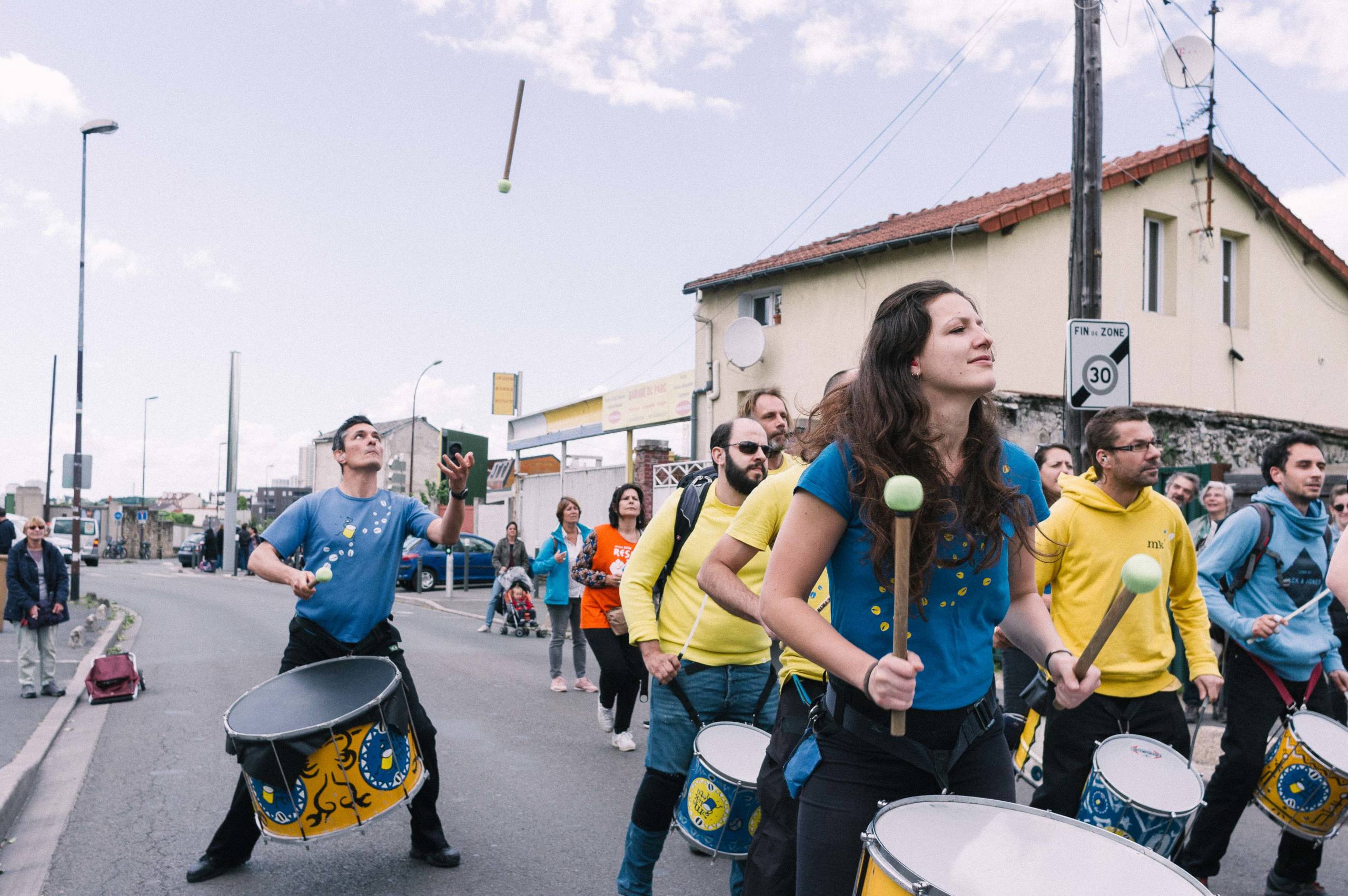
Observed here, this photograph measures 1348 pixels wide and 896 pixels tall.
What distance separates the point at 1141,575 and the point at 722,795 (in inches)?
77.9

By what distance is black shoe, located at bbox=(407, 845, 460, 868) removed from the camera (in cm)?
498

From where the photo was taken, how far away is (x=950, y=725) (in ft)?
7.62

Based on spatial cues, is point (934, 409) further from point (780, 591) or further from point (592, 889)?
point (592, 889)

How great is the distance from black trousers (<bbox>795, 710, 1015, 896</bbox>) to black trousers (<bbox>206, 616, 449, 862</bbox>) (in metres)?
2.56

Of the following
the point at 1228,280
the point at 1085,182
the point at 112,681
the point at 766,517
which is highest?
the point at 1228,280

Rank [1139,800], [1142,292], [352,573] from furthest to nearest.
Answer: [1142,292] < [352,573] < [1139,800]

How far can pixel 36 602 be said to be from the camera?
10.4m

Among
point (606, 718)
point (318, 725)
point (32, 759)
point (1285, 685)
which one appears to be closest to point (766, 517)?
point (318, 725)

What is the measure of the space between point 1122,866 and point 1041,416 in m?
16.7

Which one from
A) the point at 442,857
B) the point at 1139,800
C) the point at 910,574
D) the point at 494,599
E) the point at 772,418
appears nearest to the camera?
the point at 910,574

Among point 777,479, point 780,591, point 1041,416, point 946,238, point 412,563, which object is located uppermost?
point 946,238

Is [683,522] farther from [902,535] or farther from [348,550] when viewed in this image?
[902,535]

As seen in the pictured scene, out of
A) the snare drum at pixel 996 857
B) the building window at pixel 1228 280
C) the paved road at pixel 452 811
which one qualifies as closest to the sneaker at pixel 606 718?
the paved road at pixel 452 811

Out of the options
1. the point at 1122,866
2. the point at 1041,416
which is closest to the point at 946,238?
the point at 1041,416
